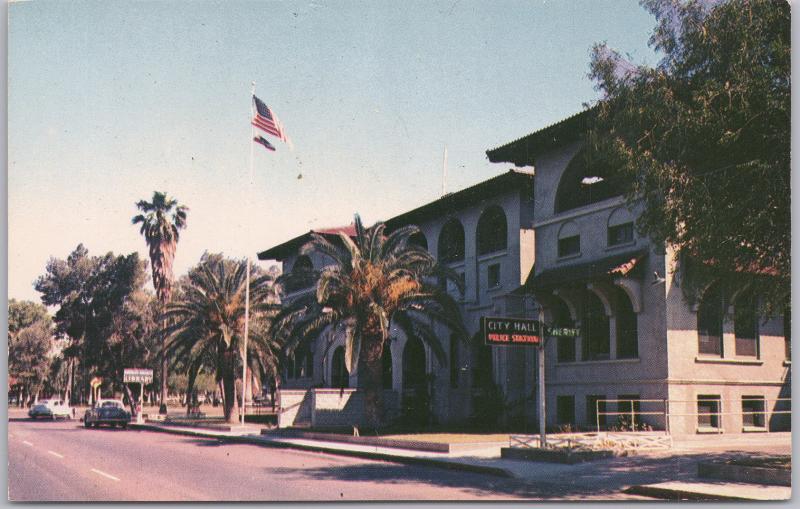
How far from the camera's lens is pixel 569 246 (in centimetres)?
3409

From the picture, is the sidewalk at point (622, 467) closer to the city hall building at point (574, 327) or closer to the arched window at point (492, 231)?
the city hall building at point (574, 327)

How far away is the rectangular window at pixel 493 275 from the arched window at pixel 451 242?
236 cm

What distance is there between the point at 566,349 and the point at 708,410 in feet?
20.9

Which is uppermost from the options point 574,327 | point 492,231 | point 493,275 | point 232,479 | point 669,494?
point 492,231

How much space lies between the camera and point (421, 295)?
3222cm

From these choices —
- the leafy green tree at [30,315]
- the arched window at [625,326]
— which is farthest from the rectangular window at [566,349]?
the leafy green tree at [30,315]

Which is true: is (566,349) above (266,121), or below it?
below

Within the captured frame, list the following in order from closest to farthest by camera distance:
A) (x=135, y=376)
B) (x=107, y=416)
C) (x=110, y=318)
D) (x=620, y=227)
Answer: (x=620, y=227) → (x=107, y=416) → (x=135, y=376) → (x=110, y=318)

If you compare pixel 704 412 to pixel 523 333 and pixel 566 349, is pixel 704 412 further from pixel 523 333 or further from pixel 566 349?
pixel 523 333

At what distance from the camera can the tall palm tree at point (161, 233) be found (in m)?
58.7

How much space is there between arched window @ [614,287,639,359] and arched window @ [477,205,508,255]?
8.30m

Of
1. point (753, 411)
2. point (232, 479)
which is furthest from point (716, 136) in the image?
point (753, 411)

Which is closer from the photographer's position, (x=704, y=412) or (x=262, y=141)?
(x=704, y=412)

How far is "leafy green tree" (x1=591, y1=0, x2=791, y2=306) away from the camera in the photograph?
1653 cm
